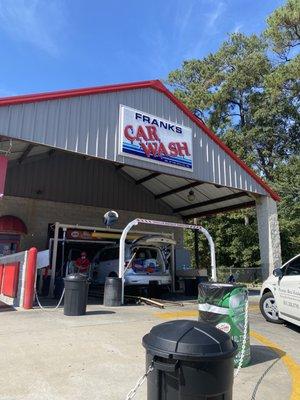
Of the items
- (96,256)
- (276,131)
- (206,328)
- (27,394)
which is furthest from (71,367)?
(276,131)

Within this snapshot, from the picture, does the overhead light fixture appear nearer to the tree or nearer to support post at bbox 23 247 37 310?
support post at bbox 23 247 37 310

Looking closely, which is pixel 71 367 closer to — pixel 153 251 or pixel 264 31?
pixel 153 251

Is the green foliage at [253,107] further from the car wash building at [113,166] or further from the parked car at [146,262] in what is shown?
the parked car at [146,262]

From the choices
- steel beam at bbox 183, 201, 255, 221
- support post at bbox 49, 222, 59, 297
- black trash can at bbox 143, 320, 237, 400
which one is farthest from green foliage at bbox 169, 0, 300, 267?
black trash can at bbox 143, 320, 237, 400

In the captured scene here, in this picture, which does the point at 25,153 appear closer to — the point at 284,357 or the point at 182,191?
the point at 182,191

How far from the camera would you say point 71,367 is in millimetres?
5312

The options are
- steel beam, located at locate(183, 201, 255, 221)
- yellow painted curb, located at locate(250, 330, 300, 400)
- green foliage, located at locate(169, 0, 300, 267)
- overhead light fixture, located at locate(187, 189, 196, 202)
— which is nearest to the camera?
yellow painted curb, located at locate(250, 330, 300, 400)

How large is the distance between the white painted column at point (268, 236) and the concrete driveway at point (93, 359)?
8.46 metres

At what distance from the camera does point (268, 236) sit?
58.1 ft

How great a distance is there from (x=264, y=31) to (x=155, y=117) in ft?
94.8

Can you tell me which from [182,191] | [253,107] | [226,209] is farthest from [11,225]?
[253,107]

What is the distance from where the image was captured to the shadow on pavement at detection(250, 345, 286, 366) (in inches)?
239

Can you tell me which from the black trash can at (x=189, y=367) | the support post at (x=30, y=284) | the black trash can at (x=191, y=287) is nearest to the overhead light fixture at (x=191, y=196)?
the black trash can at (x=191, y=287)

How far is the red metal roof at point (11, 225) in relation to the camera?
55.8 feet
